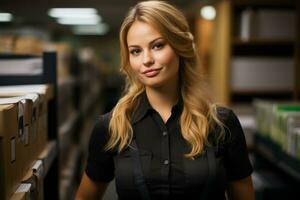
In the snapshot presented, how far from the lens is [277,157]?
302cm

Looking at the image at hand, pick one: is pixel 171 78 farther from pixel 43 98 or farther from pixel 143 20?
pixel 43 98

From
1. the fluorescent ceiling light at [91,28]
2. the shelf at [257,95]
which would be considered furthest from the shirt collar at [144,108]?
the fluorescent ceiling light at [91,28]

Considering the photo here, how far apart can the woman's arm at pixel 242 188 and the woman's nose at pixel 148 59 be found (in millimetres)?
548

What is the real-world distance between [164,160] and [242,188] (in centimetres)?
34

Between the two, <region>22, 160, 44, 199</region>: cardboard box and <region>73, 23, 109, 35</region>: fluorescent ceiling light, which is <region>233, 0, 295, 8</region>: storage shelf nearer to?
<region>22, 160, 44, 199</region>: cardboard box

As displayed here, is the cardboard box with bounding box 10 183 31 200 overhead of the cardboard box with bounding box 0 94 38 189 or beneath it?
beneath

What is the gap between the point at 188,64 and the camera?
1.71 m

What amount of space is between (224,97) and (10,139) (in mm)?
3181

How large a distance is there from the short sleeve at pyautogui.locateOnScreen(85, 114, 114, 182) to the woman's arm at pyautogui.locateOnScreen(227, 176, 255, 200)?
0.47m

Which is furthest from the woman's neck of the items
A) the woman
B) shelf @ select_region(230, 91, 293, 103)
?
shelf @ select_region(230, 91, 293, 103)

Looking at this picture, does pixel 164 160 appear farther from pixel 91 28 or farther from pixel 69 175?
pixel 91 28

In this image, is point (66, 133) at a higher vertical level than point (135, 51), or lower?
lower

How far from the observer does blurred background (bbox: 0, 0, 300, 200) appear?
1.64 meters

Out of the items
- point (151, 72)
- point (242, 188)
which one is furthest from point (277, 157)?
point (151, 72)
